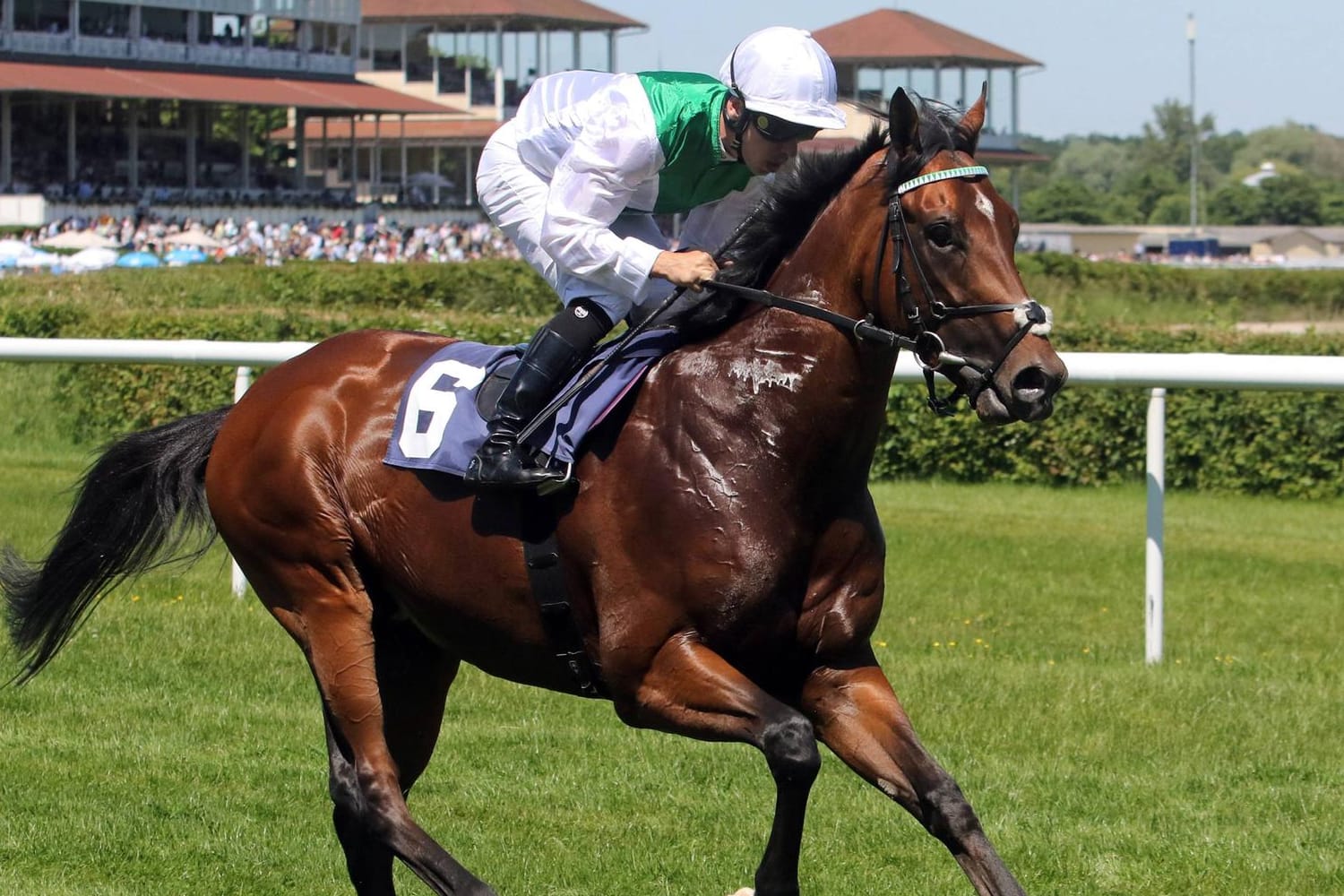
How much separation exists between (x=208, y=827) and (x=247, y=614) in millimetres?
2694

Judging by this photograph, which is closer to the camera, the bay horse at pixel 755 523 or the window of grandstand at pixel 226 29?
the bay horse at pixel 755 523

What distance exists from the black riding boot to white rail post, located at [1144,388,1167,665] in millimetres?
3121

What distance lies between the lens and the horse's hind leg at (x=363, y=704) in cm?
386

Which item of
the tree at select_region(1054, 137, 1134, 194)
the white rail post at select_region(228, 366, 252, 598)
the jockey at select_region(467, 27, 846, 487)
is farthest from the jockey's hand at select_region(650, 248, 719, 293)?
the tree at select_region(1054, 137, 1134, 194)

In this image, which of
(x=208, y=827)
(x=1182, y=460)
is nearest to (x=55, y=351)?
(x=208, y=827)

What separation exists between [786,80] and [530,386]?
79 centimetres

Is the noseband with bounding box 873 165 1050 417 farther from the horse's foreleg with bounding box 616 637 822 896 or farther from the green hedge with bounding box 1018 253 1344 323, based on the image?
the green hedge with bounding box 1018 253 1344 323

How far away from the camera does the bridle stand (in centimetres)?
321

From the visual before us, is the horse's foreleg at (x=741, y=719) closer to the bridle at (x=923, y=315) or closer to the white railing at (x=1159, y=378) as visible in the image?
the bridle at (x=923, y=315)

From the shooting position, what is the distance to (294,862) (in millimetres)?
4410

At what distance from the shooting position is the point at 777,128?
367 cm

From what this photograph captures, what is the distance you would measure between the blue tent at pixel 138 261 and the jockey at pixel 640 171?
22.4m

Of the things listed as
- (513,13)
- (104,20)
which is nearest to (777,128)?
(104,20)

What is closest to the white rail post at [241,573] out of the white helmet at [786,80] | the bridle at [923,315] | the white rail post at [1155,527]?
the white rail post at [1155,527]
